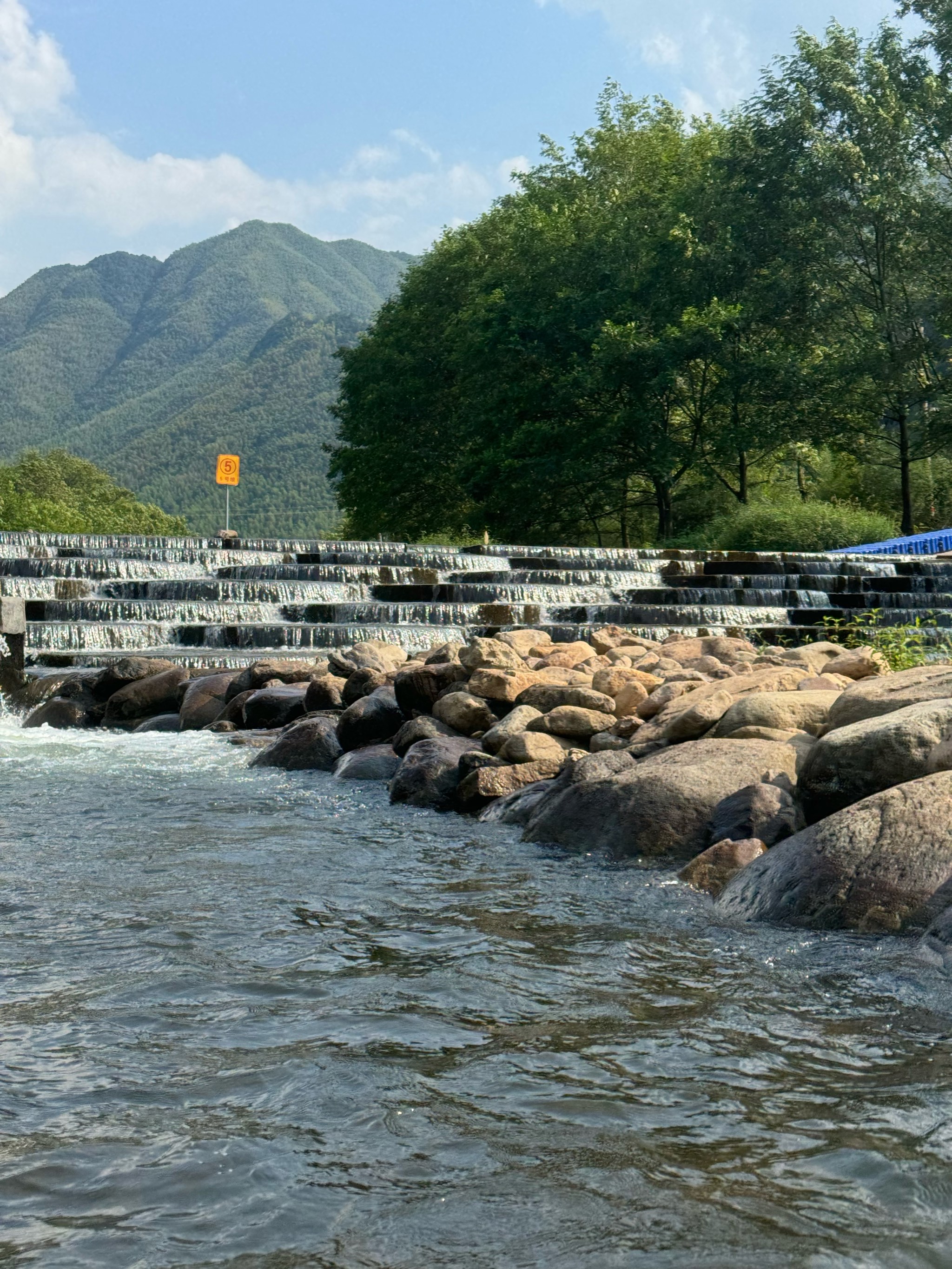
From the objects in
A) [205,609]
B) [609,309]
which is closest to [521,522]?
[609,309]

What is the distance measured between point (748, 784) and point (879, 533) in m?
24.2

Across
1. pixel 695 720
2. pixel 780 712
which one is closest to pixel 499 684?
pixel 695 720

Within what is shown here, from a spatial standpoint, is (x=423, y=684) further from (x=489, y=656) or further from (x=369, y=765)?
(x=369, y=765)

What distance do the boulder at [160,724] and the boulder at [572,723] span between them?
4478mm

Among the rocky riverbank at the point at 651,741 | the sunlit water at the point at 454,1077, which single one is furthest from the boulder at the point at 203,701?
the sunlit water at the point at 454,1077

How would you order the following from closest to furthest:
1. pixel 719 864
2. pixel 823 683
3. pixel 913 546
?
1. pixel 719 864
2. pixel 823 683
3. pixel 913 546

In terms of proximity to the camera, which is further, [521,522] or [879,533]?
[521,522]

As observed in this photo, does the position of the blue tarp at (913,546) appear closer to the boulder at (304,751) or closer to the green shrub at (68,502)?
the boulder at (304,751)

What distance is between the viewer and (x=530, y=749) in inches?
295

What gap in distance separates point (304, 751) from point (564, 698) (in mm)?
1982

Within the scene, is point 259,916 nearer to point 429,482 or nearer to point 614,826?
point 614,826

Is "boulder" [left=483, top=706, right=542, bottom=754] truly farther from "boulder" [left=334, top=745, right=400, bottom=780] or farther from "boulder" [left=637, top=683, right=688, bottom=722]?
"boulder" [left=334, top=745, right=400, bottom=780]

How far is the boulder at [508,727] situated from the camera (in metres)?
7.79

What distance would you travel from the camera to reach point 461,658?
973 cm
